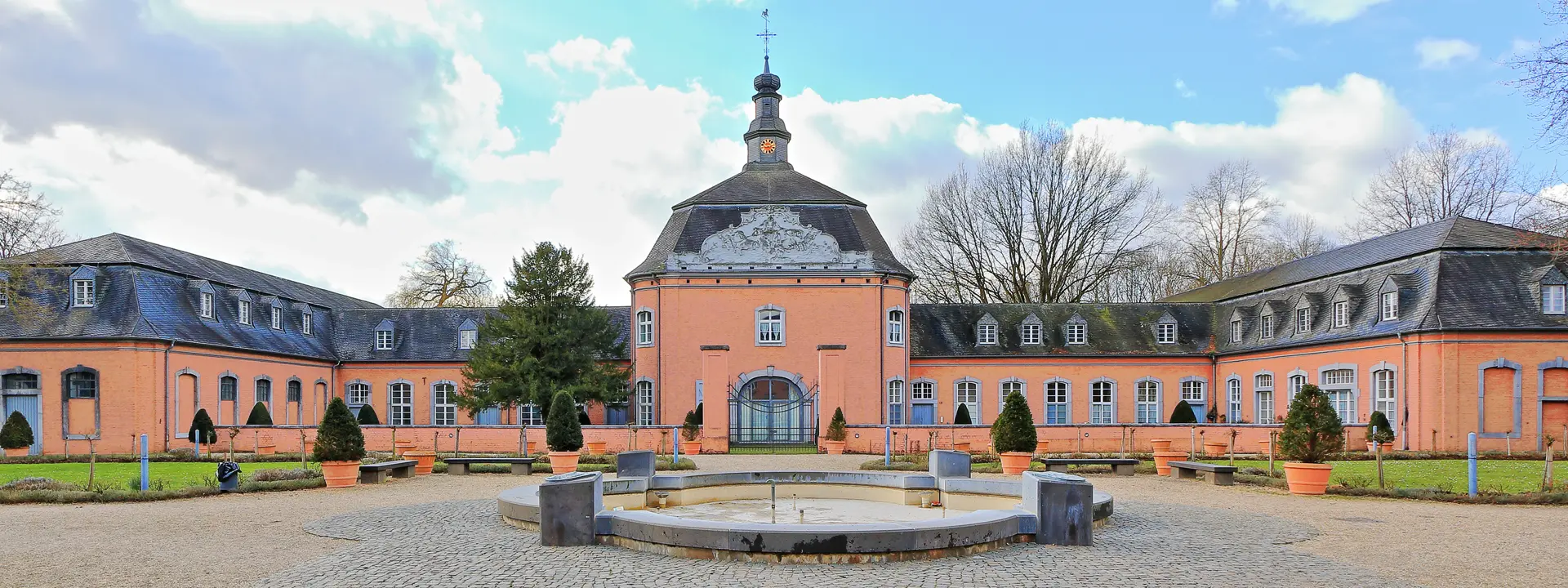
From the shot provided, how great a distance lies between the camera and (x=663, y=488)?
48.6ft

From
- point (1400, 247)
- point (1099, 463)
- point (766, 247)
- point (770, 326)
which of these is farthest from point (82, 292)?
point (1400, 247)

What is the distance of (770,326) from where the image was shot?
32.5 m

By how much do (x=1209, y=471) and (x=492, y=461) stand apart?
13649 millimetres

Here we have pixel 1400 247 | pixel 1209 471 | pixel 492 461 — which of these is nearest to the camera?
pixel 1209 471

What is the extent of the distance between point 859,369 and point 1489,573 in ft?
76.6

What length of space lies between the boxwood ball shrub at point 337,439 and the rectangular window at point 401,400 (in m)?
20.0

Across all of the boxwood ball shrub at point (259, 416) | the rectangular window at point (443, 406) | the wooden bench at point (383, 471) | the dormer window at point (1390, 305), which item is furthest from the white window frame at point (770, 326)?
the dormer window at point (1390, 305)

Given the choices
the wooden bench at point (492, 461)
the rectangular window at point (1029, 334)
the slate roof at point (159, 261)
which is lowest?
the wooden bench at point (492, 461)

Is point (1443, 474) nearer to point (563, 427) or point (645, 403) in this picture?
point (563, 427)

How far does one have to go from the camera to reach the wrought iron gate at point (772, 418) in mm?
31391

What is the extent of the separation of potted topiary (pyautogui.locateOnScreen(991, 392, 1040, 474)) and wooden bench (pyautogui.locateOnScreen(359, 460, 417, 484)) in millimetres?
11214

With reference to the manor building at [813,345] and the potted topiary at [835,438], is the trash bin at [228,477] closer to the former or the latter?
the manor building at [813,345]

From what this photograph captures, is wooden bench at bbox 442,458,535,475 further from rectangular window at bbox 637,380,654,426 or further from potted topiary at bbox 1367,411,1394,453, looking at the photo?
potted topiary at bbox 1367,411,1394,453

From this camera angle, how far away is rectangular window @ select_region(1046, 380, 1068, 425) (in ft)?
118
